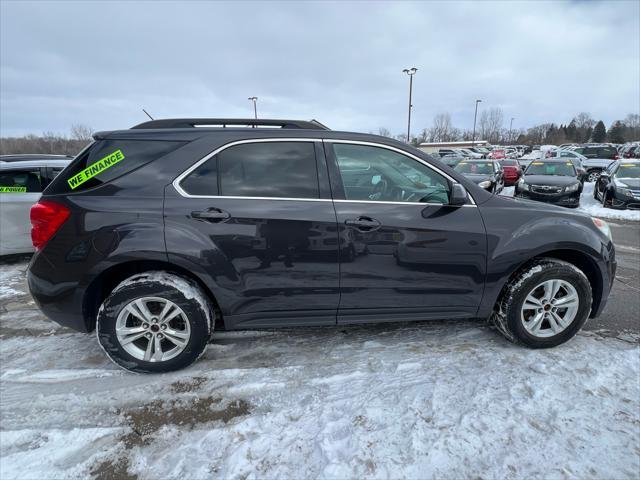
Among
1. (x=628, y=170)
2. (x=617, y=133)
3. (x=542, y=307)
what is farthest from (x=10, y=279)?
(x=617, y=133)

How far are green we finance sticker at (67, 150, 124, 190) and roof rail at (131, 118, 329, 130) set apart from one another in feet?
1.27

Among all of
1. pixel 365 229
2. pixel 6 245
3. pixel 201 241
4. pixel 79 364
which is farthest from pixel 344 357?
pixel 6 245

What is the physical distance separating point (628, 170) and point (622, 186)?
4.88 feet

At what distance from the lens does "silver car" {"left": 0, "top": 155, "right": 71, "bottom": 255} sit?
5.19 m

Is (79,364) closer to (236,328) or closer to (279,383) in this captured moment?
(236,328)

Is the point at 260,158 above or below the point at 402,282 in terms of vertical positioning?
above

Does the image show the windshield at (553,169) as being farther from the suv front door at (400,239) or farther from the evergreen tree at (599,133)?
the evergreen tree at (599,133)

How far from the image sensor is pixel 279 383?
105 inches

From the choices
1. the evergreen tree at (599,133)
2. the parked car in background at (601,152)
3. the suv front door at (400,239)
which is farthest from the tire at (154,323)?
the evergreen tree at (599,133)

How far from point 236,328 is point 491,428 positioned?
1.90 meters

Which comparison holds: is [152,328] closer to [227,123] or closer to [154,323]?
[154,323]

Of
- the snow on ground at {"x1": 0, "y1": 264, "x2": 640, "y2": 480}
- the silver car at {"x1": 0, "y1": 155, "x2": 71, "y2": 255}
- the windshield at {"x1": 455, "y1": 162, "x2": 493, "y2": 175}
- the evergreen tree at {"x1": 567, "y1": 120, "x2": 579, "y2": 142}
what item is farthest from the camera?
the evergreen tree at {"x1": 567, "y1": 120, "x2": 579, "y2": 142}

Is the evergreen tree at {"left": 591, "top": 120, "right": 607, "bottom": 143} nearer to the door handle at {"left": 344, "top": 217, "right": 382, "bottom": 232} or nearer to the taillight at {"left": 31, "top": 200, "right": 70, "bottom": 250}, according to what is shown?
the door handle at {"left": 344, "top": 217, "right": 382, "bottom": 232}

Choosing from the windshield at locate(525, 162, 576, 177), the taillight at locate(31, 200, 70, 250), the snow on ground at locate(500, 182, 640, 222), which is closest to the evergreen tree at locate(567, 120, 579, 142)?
the snow on ground at locate(500, 182, 640, 222)
